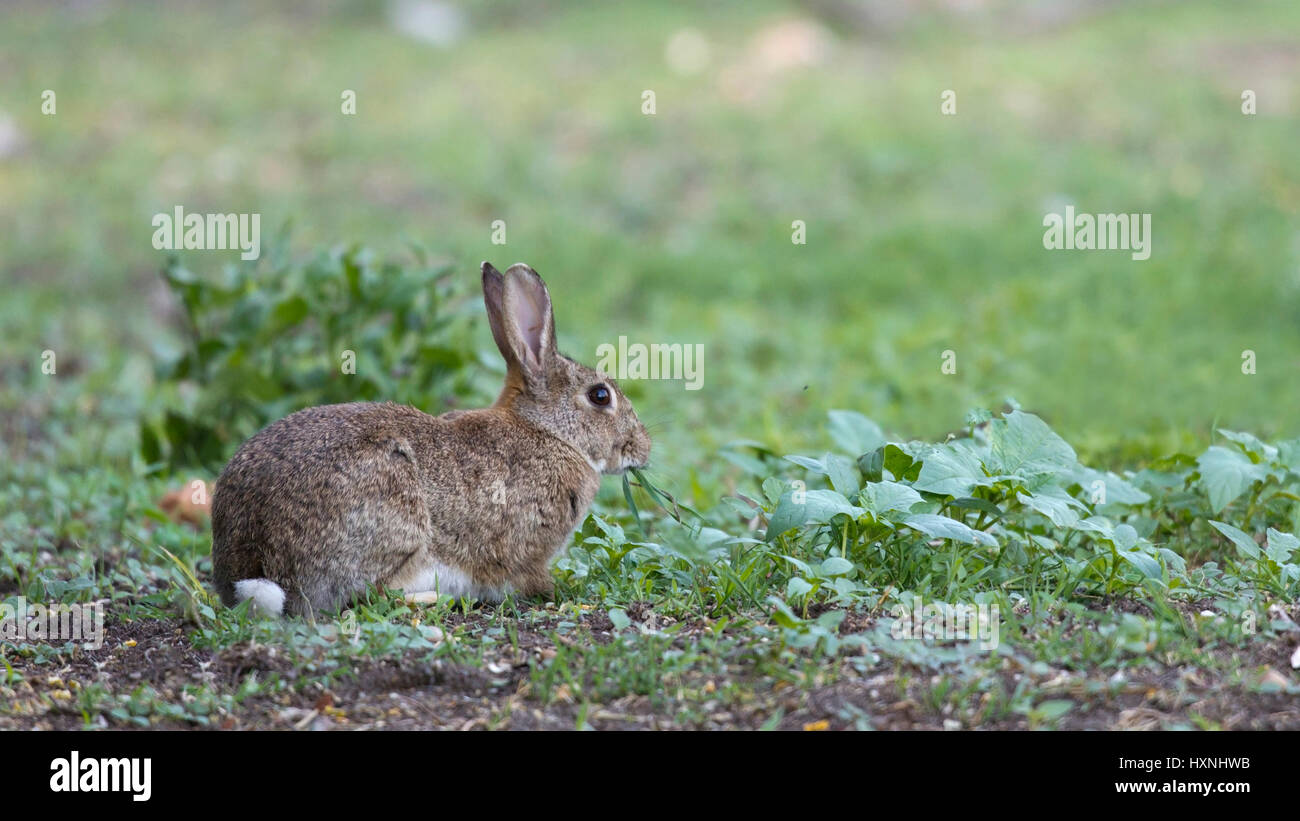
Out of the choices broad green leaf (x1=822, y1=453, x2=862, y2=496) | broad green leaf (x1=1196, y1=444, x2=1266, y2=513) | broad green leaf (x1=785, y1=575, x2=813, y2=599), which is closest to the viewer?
broad green leaf (x1=785, y1=575, x2=813, y2=599)

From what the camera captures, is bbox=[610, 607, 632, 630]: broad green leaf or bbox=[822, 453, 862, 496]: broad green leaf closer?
bbox=[610, 607, 632, 630]: broad green leaf

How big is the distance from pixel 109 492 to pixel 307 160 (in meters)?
7.08

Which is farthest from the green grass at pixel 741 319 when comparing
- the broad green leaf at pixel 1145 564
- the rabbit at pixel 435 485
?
the rabbit at pixel 435 485

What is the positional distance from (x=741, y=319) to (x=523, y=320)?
485cm

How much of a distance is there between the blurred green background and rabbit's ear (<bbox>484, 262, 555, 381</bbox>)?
56.1 inches

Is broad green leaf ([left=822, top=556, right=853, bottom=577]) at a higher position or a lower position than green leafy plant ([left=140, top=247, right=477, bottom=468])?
lower

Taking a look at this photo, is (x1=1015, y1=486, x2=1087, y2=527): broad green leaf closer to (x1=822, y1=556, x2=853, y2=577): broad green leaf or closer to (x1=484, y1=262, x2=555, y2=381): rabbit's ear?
(x1=822, y1=556, x2=853, y2=577): broad green leaf

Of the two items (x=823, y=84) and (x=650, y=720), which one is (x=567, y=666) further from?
(x=823, y=84)

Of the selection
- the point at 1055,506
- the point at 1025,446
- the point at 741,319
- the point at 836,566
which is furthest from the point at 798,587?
the point at 741,319

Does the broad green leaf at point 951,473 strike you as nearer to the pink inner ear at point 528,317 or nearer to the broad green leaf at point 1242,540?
the broad green leaf at point 1242,540

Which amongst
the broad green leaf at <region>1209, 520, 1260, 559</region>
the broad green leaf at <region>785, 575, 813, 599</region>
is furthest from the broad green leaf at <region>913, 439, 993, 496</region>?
the broad green leaf at <region>1209, 520, 1260, 559</region>

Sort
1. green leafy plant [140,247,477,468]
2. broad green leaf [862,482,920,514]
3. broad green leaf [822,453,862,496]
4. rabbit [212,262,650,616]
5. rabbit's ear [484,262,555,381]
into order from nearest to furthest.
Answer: broad green leaf [862,482,920,514]
rabbit [212,262,650,616]
broad green leaf [822,453,862,496]
rabbit's ear [484,262,555,381]
green leafy plant [140,247,477,468]

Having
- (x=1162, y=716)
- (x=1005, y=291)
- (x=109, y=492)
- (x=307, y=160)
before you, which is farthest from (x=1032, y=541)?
(x=307, y=160)

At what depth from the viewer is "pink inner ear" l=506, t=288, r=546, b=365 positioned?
5.13m
